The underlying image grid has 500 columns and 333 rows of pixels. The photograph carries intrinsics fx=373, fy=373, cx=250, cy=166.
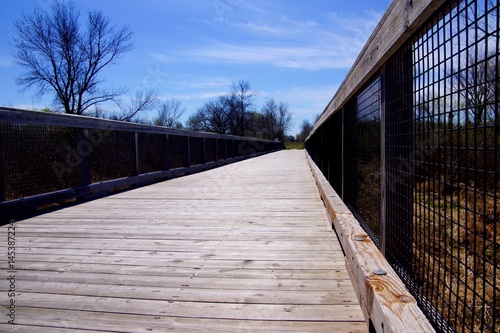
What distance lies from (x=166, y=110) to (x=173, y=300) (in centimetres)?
2777

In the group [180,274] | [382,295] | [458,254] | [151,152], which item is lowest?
[180,274]

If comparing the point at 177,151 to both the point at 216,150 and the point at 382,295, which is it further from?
the point at 382,295

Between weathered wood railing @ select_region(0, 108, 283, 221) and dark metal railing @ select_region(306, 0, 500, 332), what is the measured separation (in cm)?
324

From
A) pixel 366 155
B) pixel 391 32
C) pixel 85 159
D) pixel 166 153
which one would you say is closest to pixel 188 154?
pixel 166 153

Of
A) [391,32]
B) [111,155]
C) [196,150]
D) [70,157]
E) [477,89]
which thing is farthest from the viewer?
[196,150]

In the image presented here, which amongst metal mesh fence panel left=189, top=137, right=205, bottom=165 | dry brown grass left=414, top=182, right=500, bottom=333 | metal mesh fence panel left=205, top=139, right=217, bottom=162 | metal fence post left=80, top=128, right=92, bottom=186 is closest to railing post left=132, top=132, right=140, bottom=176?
metal fence post left=80, top=128, right=92, bottom=186

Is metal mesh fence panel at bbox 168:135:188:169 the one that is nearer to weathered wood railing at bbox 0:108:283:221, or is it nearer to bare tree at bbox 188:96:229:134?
weathered wood railing at bbox 0:108:283:221

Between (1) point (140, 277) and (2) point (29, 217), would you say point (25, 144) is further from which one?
(1) point (140, 277)

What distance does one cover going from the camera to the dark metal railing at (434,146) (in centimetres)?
114

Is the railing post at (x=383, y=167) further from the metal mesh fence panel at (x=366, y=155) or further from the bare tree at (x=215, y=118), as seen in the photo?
the bare tree at (x=215, y=118)

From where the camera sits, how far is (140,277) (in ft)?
6.87

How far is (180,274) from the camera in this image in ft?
7.00

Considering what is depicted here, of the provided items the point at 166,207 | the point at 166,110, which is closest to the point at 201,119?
the point at 166,110

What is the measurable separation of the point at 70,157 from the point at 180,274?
3.12 meters
